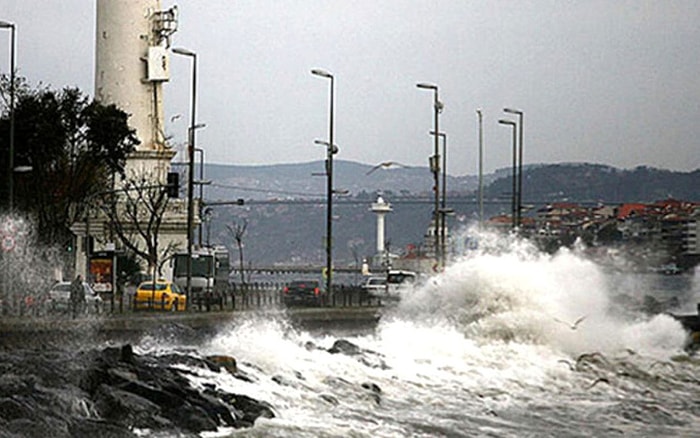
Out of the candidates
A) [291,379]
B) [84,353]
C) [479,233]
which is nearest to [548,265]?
[479,233]

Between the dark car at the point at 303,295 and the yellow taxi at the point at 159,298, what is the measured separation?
4.94m

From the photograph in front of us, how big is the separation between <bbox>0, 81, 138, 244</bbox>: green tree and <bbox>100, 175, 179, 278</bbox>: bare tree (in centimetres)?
930

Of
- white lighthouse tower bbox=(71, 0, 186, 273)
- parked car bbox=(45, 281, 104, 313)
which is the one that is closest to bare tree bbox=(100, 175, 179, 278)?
white lighthouse tower bbox=(71, 0, 186, 273)

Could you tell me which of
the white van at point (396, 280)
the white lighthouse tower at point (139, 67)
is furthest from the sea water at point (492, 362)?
the white lighthouse tower at point (139, 67)

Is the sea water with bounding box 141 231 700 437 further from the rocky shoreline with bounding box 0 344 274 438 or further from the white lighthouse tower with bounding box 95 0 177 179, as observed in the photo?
the white lighthouse tower with bounding box 95 0 177 179

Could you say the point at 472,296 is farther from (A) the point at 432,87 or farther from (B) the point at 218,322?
(A) the point at 432,87

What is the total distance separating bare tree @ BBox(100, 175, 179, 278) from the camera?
71562 millimetres

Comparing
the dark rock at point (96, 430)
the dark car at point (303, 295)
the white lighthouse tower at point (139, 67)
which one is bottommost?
the dark car at point (303, 295)

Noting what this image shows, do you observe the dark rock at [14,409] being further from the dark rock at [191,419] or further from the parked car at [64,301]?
the parked car at [64,301]

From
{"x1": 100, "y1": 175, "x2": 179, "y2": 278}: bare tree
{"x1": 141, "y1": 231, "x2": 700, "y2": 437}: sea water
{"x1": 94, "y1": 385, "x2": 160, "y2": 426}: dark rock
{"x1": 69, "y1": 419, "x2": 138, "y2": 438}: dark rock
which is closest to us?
{"x1": 69, "y1": 419, "x2": 138, "y2": 438}: dark rock

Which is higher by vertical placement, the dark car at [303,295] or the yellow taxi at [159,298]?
the yellow taxi at [159,298]

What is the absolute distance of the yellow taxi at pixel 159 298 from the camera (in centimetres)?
4738

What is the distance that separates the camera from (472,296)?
3925 centimetres

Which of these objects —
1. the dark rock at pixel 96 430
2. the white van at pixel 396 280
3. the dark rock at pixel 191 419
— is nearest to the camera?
the dark rock at pixel 96 430
